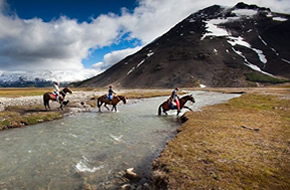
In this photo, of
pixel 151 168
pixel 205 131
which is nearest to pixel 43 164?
pixel 151 168

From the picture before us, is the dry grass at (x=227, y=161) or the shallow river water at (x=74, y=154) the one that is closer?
the dry grass at (x=227, y=161)

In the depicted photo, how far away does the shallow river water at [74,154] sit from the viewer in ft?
29.5

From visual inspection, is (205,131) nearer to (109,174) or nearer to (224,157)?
(224,157)

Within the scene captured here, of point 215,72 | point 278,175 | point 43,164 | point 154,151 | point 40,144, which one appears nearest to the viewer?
point 278,175

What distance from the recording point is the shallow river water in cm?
899

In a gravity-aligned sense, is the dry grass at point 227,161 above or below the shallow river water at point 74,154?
above

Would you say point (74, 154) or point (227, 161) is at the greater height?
point (227, 161)

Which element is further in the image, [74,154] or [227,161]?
[74,154]

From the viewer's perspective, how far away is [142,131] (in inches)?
690

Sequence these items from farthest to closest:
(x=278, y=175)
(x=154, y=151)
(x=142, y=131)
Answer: (x=142, y=131) < (x=154, y=151) < (x=278, y=175)

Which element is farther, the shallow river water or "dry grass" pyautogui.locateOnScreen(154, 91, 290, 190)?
the shallow river water

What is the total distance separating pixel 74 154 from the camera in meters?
12.1

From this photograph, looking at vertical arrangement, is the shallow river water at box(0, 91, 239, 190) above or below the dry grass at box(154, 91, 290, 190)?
below

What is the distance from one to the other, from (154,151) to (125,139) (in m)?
3.44
